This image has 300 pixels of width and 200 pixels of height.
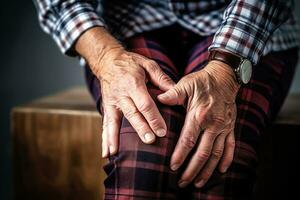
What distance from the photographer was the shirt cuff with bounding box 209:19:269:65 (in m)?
0.66

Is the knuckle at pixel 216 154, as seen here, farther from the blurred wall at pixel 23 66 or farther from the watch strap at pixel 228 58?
the blurred wall at pixel 23 66

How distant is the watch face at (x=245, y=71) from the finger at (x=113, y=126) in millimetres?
208

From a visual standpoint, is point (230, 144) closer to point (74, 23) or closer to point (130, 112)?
point (130, 112)

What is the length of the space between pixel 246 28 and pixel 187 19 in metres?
0.17

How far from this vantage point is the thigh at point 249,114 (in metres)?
0.62

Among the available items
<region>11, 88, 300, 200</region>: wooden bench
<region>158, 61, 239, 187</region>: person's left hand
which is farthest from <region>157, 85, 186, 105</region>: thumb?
<region>11, 88, 300, 200</region>: wooden bench

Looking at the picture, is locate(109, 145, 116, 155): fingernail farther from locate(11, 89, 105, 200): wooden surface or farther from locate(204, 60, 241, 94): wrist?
locate(11, 89, 105, 200): wooden surface

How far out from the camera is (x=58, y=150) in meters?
1.05

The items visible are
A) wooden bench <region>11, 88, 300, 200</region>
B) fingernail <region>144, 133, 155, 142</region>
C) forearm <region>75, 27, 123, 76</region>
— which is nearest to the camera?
fingernail <region>144, 133, 155, 142</region>

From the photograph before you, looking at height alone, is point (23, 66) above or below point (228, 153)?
below

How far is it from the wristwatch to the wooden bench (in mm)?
356

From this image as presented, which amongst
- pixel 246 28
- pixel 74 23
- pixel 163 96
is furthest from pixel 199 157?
pixel 74 23

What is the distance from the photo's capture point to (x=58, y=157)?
3.48 feet

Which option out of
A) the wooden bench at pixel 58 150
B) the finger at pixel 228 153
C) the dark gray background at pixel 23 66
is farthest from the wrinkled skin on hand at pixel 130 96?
the dark gray background at pixel 23 66
